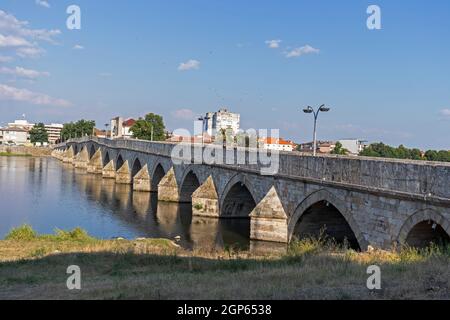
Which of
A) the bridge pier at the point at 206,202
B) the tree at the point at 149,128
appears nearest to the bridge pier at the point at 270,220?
the bridge pier at the point at 206,202

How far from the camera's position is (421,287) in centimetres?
700

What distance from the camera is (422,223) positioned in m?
12.9

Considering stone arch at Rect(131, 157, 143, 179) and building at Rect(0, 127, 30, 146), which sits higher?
building at Rect(0, 127, 30, 146)

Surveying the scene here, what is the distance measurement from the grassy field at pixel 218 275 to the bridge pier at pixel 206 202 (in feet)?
50.7

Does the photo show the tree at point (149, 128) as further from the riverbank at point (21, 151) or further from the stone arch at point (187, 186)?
the stone arch at point (187, 186)

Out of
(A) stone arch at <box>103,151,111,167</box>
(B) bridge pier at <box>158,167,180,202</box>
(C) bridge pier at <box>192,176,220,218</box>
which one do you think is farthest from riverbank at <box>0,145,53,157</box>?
(C) bridge pier at <box>192,176,220,218</box>

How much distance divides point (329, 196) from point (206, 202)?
12.8 meters

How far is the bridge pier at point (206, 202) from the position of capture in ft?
93.8

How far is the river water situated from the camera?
78.9ft

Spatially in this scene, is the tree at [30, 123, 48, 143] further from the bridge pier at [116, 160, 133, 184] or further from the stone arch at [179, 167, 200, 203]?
the stone arch at [179, 167, 200, 203]

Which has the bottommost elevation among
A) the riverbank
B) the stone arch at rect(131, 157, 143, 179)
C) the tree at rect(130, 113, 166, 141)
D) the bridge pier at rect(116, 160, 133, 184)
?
the bridge pier at rect(116, 160, 133, 184)

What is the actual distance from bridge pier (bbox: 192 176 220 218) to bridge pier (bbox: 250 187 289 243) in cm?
731

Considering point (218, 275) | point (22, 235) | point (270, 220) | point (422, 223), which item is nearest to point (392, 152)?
point (270, 220)

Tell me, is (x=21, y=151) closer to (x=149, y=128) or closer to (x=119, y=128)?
(x=119, y=128)
